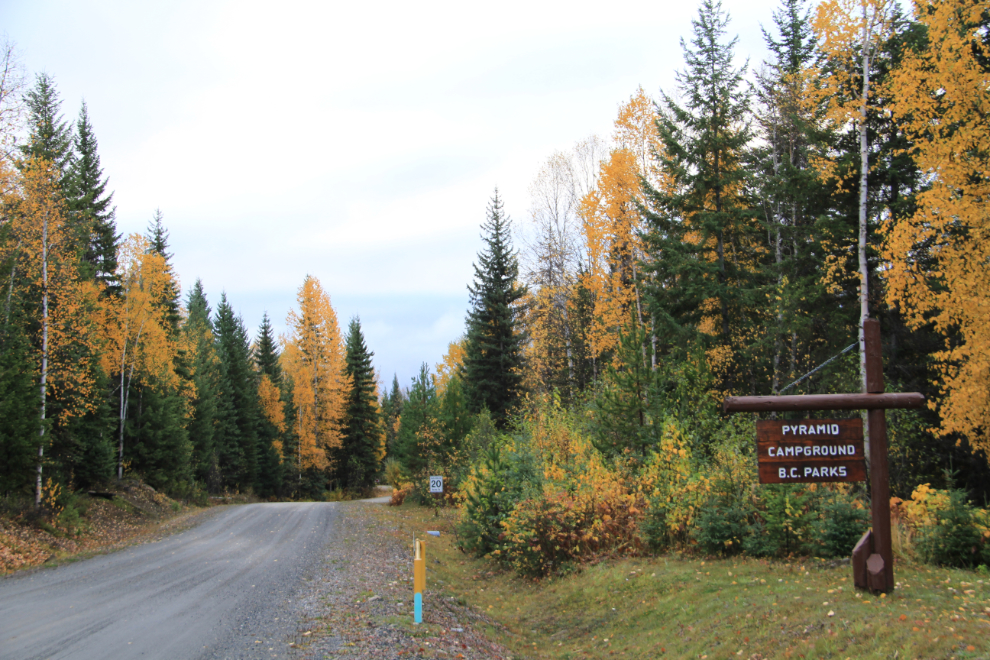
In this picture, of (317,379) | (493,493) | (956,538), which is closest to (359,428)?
(317,379)

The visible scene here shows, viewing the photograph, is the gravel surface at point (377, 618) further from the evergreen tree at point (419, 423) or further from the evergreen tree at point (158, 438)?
the evergreen tree at point (158, 438)

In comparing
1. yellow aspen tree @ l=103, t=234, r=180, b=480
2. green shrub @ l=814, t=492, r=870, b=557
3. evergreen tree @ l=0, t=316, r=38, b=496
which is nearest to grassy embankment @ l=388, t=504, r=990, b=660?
green shrub @ l=814, t=492, r=870, b=557

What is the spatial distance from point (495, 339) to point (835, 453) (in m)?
24.2

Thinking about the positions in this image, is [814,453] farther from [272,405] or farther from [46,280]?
[272,405]

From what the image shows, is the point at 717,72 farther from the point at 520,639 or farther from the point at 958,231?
the point at 520,639

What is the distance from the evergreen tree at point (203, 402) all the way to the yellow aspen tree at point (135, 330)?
4621mm

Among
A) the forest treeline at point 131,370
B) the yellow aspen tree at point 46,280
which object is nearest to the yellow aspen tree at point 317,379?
the forest treeline at point 131,370

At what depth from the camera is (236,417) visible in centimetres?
4194

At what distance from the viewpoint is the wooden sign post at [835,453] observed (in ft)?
23.8

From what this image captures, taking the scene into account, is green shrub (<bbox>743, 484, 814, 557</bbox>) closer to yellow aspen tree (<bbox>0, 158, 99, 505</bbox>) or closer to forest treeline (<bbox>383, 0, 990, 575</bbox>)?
forest treeline (<bbox>383, 0, 990, 575</bbox>)

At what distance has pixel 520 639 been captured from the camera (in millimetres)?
9609

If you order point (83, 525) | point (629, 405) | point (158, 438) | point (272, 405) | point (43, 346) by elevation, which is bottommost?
point (83, 525)

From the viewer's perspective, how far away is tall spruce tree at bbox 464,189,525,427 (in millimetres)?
30875

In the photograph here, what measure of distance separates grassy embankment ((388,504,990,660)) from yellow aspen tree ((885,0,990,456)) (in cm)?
462
